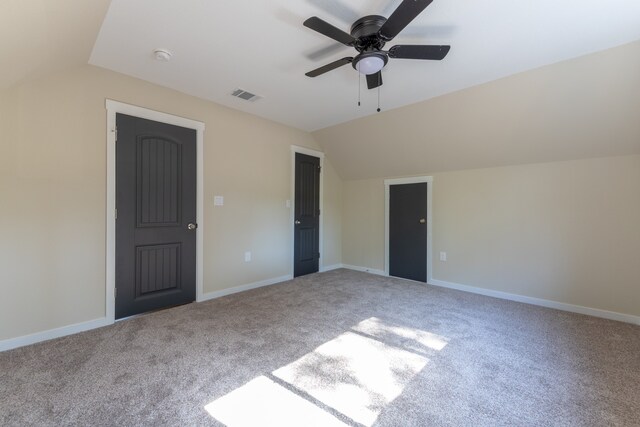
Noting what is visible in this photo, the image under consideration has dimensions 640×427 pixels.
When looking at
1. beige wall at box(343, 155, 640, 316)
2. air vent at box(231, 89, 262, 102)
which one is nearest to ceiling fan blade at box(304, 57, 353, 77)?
air vent at box(231, 89, 262, 102)

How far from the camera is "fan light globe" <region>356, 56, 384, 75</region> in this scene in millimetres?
1923

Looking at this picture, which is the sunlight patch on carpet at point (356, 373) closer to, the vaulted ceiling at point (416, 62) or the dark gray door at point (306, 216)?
the dark gray door at point (306, 216)

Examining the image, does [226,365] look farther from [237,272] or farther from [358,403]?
[237,272]

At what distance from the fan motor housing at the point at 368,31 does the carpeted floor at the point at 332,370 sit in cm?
226

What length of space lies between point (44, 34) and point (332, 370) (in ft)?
9.56

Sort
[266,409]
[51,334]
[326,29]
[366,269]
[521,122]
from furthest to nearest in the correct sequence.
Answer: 1. [366,269]
2. [521,122]
3. [51,334]
4. [326,29]
5. [266,409]

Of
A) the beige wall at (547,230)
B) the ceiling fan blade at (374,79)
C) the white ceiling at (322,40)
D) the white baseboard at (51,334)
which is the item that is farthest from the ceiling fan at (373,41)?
the white baseboard at (51,334)

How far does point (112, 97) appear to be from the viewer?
2.68 meters

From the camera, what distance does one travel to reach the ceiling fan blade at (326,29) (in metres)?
1.62

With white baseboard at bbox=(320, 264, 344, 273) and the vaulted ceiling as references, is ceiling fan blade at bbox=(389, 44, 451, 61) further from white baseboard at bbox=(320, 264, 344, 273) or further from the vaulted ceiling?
white baseboard at bbox=(320, 264, 344, 273)

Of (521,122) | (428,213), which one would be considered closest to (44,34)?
(521,122)

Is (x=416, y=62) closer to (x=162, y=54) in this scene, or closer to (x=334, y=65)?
(x=334, y=65)

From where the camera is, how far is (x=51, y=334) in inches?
93.3

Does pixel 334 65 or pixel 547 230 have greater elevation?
pixel 334 65
